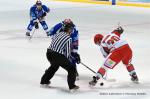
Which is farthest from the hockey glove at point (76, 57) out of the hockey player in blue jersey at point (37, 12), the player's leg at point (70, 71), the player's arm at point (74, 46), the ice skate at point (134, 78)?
the hockey player in blue jersey at point (37, 12)

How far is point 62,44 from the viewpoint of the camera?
549cm

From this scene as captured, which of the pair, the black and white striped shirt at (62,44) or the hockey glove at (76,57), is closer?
the black and white striped shirt at (62,44)

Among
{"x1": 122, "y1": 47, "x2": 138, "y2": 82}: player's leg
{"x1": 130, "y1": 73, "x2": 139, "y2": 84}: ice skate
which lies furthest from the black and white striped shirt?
{"x1": 130, "y1": 73, "x2": 139, "y2": 84}: ice skate

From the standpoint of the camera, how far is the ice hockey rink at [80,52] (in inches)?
219

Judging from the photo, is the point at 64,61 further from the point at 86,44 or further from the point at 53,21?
the point at 53,21

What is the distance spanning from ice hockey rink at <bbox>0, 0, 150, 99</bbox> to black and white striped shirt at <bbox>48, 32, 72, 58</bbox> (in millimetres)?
494

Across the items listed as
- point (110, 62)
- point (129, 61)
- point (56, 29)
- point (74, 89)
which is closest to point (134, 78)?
point (129, 61)

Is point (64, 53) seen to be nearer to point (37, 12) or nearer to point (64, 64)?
point (64, 64)

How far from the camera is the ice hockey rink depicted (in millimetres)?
5551

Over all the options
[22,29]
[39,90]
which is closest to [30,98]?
[39,90]

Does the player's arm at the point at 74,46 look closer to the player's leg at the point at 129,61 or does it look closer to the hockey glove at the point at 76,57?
the hockey glove at the point at 76,57

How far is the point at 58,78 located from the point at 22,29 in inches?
199

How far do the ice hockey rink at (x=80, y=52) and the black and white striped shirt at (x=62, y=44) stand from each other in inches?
19.5

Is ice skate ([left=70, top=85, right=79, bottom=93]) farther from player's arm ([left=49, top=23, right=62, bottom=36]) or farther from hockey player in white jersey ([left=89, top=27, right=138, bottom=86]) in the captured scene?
player's arm ([left=49, top=23, right=62, bottom=36])
